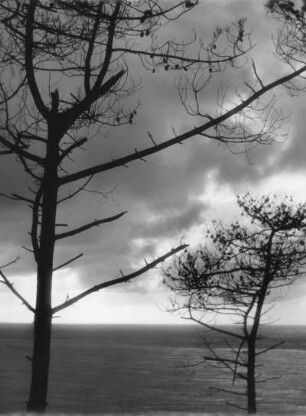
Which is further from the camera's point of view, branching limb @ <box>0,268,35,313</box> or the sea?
the sea

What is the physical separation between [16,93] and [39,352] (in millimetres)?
1844

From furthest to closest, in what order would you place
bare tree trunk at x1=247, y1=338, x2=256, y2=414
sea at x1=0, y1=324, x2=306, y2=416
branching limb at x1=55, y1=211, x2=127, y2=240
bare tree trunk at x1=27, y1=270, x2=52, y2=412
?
1. sea at x1=0, y1=324, x2=306, y2=416
2. bare tree trunk at x1=247, y1=338, x2=256, y2=414
3. branching limb at x1=55, y1=211, x2=127, y2=240
4. bare tree trunk at x1=27, y1=270, x2=52, y2=412

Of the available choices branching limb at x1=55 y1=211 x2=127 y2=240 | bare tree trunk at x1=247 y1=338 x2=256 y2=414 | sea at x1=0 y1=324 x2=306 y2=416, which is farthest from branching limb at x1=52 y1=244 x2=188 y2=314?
sea at x1=0 y1=324 x2=306 y2=416

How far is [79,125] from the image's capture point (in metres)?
5.15

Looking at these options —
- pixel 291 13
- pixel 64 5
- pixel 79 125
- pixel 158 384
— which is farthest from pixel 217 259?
pixel 158 384

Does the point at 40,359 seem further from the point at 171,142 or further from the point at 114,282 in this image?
the point at 171,142

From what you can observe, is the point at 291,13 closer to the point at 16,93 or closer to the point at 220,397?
the point at 16,93

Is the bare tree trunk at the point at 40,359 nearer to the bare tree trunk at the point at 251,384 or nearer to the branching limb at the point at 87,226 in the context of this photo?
the branching limb at the point at 87,226

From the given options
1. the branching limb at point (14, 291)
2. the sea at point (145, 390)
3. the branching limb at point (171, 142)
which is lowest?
the sea at point (145, 390)

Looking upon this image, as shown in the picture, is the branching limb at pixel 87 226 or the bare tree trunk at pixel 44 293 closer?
the bare tree trunk at pixel 44 293

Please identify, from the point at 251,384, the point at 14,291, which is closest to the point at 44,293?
the point at 14,291

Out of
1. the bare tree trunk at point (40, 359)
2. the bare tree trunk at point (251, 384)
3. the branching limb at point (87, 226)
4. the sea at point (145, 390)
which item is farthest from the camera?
the sea at point (145, 390)

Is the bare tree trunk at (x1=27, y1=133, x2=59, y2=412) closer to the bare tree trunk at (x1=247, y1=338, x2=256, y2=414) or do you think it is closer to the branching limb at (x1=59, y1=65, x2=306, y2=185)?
the branching limb at (x1=59, y1=65, x2=306, y2=185)

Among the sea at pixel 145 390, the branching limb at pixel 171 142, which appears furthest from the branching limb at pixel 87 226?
the sea at pixel 145 390
